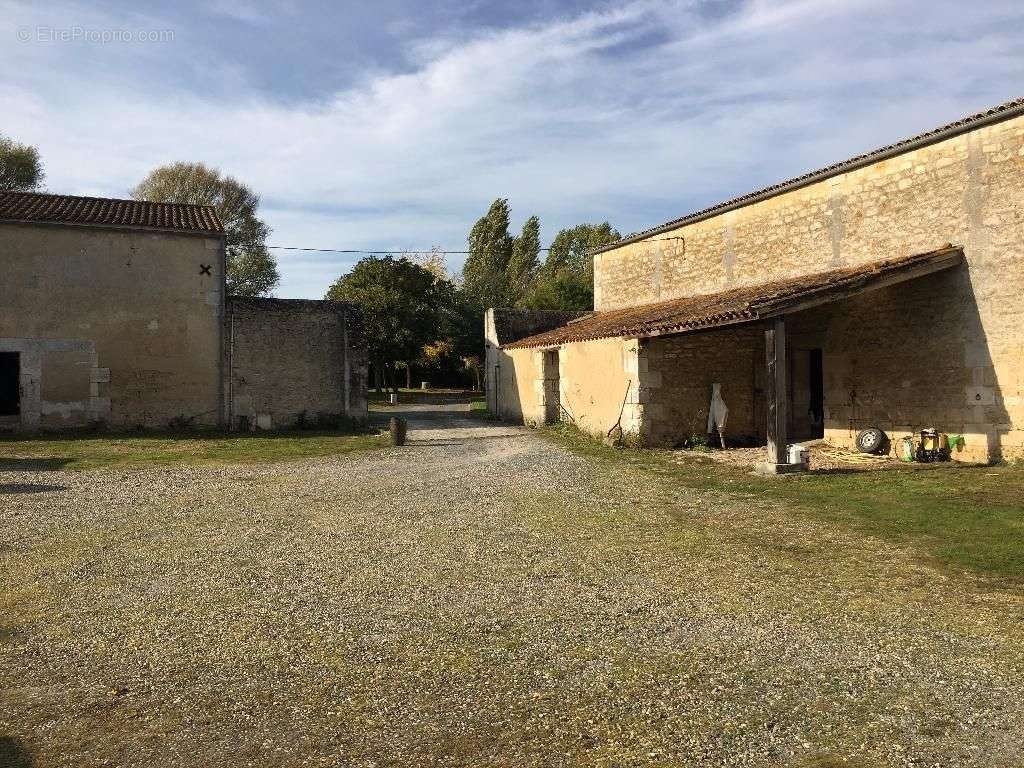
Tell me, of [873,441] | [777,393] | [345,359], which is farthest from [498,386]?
[777,393]

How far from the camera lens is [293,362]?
17.4 metres

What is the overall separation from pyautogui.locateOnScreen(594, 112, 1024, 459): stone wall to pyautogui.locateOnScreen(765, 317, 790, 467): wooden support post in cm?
315

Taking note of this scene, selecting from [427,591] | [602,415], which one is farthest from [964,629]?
[602,415]

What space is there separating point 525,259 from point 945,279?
39333 mm

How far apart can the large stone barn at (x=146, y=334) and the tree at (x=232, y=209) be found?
1826 centimetres

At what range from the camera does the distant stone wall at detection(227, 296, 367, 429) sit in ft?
56.0

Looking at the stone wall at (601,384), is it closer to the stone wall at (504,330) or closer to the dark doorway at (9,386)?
the stone wall at (504,330)

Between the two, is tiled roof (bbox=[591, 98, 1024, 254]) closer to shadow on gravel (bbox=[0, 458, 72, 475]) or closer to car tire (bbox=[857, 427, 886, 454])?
car tire (bbox=[857, 427, 886, 454])

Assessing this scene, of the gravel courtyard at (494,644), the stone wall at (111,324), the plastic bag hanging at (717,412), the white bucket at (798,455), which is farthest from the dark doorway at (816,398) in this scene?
the stone wall at (111,324)

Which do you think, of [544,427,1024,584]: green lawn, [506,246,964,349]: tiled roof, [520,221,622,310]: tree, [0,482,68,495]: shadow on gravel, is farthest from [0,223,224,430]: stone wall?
[520,221,622,310]: tree

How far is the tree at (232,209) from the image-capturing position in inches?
1394

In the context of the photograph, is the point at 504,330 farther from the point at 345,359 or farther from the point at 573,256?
A: the point at 573,256

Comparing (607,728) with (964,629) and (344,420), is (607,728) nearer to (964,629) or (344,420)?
(964,629)

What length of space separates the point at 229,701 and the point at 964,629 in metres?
3.87
